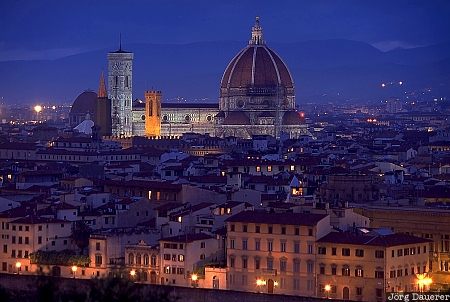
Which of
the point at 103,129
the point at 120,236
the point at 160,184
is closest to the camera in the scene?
the point at 120,236

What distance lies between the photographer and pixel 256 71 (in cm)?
14250

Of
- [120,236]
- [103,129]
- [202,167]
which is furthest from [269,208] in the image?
[103,129]

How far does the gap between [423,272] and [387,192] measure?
1635 centimetres

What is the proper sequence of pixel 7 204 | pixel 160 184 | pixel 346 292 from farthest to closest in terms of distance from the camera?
pixel 160 184 → pixel 7 204 → pixel 346 292

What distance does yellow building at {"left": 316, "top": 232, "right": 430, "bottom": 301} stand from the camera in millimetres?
48938

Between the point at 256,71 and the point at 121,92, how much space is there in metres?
10.8

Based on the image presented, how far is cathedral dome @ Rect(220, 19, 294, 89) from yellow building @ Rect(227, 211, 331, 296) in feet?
296

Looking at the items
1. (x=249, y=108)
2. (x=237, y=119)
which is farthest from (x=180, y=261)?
(x=249, y=108)

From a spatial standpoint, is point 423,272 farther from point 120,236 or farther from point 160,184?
point 160,184

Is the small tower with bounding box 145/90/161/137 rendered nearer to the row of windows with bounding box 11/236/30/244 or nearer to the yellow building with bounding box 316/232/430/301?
the row of windows with bounding box 11/236/30/244

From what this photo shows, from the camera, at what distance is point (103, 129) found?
444ft

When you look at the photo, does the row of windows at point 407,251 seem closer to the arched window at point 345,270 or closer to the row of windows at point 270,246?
the arched window at point 345,270

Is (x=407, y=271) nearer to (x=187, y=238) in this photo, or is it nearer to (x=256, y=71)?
(x=187, y=238)

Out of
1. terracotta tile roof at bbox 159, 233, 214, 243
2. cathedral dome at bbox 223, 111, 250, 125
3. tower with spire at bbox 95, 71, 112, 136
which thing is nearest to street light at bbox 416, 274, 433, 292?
terracotta tile roof at bbox 159, 233, 214, 243
